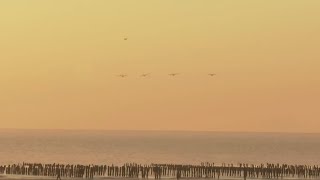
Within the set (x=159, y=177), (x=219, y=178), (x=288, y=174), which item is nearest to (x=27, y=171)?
(x=159, y=177)

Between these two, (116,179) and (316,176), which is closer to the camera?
(116,179)

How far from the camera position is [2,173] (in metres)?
83.3

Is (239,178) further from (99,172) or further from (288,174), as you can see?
(99,172)

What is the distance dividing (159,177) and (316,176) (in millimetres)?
18993

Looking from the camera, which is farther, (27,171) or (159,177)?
(27,171)

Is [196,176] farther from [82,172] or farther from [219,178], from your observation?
[82,172]

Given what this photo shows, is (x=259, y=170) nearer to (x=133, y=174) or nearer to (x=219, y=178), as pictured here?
(x=219, y=178)

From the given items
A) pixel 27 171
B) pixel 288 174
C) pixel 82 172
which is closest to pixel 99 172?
Answer: pixel 82 172

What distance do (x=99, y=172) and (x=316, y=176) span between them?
25.4 metres

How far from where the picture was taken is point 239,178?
82125 millimetres

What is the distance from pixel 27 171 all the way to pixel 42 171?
362cm

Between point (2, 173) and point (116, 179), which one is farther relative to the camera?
point (2, 173)

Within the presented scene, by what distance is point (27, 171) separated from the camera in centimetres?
8469

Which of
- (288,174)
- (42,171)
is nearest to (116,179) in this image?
(42,171)
